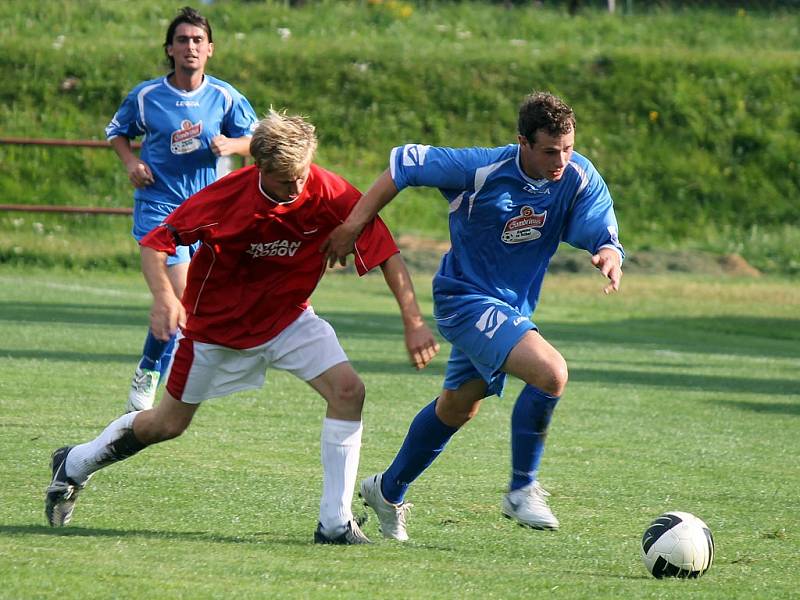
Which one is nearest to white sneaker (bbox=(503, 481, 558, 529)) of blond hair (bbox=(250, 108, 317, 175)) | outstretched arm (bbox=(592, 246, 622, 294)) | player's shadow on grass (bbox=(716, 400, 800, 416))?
outstretched arm (bbox=(592, 246, 622, 294))

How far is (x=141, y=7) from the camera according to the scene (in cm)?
2794

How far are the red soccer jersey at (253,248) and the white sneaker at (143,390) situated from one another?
7.52 feet

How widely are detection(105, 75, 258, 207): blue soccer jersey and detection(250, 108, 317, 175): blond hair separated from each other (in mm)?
3362

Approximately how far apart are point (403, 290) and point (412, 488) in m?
1.59

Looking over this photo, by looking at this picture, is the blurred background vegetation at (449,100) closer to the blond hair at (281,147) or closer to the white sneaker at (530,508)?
the white sneaker at (530,508)

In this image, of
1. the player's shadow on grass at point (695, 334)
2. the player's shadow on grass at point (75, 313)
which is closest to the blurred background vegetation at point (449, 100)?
the player's shadow on grass at point (695, 334)

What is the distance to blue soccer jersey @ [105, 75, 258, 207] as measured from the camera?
834cm

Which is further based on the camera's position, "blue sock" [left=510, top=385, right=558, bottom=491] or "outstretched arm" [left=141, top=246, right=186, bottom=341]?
"blue sock" [left=510, top=385, right=558, bottom=491]

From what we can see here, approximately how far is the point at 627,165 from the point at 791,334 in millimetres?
9709

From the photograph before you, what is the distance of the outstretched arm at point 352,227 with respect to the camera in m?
5.18

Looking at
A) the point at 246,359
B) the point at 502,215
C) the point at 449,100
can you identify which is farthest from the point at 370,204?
the point at 449,100

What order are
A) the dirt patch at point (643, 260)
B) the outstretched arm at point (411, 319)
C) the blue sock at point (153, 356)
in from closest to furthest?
1. the outstretched arm at point (411, 319)
2. the blue sock at point (153, 356)
3. the dirt patch at point (643, 260)

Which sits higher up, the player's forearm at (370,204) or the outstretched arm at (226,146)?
the player's forearm at (370,204)

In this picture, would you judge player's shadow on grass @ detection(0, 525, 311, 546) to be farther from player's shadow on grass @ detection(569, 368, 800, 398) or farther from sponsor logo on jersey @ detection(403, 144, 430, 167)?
player's shadow on grass @ detection(569, 368, 800, 398)
